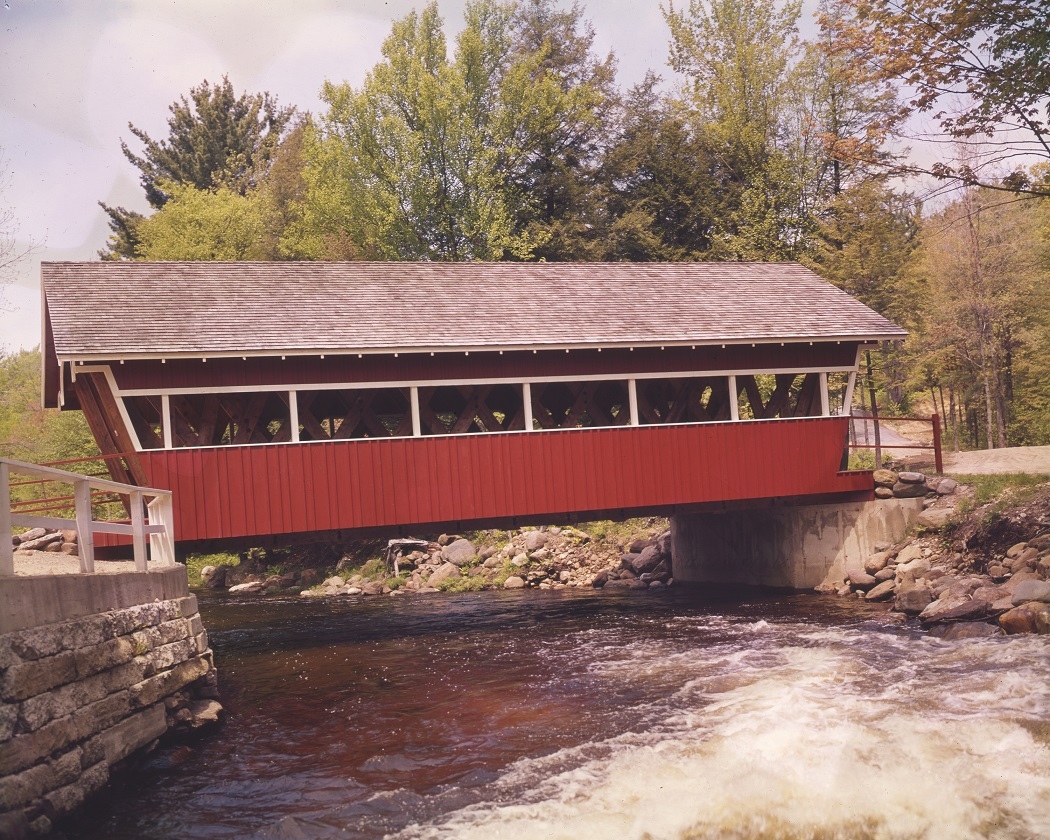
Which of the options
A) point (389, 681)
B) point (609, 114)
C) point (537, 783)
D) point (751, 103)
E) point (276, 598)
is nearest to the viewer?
point (537, 783)

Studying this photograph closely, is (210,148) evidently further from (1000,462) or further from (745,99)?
(1000,462)

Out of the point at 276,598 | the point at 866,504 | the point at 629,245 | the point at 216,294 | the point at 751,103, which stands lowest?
the point at 276,598

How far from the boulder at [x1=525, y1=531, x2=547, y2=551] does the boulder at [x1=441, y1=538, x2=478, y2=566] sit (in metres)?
1.28

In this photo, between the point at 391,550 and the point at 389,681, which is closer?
the point at 389,681

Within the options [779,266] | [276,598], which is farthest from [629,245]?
[276,598]

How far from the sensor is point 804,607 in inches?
560

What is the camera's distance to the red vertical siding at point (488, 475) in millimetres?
13148

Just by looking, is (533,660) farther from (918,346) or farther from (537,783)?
(918,346)

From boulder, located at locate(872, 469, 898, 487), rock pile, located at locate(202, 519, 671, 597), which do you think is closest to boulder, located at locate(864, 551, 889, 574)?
boulder, located at locate(872, 469, 898, 487)

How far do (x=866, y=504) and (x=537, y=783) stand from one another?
34.8 ft

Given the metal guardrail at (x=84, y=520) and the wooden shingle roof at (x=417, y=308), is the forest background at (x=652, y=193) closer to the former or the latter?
the wooden shingle roof at (x=417, y=308)

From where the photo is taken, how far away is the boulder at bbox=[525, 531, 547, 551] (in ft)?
75.4

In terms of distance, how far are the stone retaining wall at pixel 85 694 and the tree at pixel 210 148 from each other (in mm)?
35600

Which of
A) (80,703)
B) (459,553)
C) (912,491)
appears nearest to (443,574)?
(459,553)
